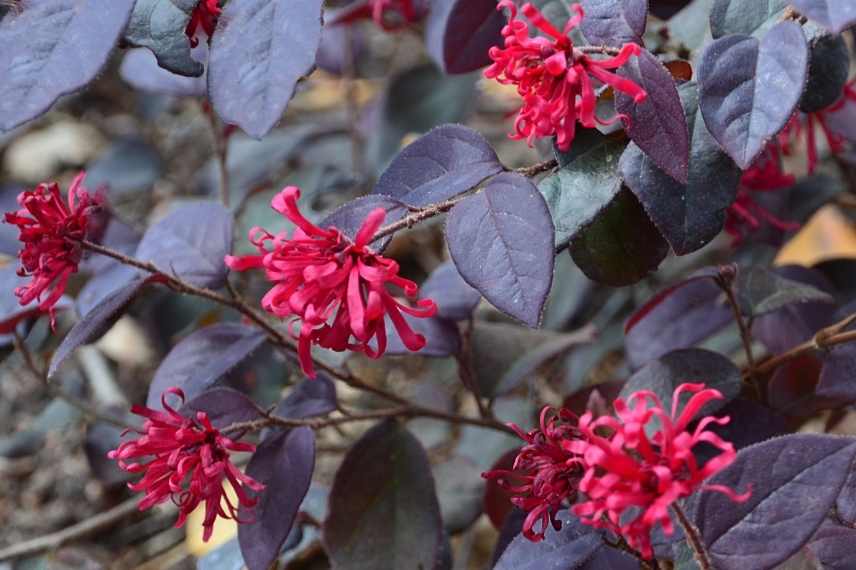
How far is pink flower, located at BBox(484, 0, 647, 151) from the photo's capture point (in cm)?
68

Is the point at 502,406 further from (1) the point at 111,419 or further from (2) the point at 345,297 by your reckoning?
(2) the point at 345,297

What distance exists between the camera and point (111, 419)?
4.29 ft

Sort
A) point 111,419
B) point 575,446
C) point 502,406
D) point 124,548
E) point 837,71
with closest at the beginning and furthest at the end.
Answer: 1. point 575,446
2. point 837,71
3. point 111,419
4. point 502,406
5. point 124,548

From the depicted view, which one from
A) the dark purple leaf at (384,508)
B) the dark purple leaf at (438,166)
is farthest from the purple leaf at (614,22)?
the dark purple leaf at (384,508)

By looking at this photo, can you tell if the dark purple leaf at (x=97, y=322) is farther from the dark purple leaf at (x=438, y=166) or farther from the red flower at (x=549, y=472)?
the red flower at (x=549, y=472)

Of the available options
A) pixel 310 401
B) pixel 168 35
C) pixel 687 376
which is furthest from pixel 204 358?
pixel 687 376

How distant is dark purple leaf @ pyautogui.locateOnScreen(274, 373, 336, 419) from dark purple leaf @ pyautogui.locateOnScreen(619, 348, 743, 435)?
28 cm

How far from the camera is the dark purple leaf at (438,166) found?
0.78 meters

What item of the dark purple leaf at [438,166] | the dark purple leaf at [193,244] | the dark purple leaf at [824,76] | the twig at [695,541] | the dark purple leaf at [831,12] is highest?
the dark purple leaf at [831,12]

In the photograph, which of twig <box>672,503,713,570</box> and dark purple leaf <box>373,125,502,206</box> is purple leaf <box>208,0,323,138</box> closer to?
dark purple leaf <box>373,125,502,206</box>

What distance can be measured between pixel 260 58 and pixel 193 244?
0.95 feet

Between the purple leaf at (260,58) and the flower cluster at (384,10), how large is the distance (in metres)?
0.55

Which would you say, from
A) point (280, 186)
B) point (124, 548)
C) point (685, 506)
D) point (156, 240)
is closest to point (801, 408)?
point (685, 506)

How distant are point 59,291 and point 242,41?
26 cm
